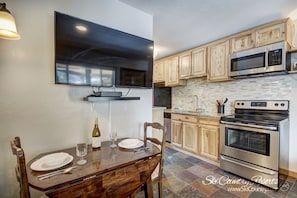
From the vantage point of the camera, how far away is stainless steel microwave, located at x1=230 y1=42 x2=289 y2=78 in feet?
7.50

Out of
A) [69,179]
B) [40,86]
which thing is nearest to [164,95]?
[40,86]

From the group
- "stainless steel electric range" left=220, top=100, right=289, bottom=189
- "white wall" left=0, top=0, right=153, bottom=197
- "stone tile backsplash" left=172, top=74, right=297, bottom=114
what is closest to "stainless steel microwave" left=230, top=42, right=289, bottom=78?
"stone tile backsplash" left=172, top=74, right=297, bottom=114

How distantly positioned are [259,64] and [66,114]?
288 centimetres

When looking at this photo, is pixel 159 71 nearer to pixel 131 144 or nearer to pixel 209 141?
pixel 209 141

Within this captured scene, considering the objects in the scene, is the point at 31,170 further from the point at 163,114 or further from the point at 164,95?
the point at 164,95

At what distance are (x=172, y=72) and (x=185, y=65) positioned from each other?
46 centimetres

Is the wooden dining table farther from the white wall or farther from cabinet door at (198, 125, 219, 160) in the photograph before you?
cabinet door at (198, 125, 219, 160)

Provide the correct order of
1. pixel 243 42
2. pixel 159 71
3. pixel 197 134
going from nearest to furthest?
pixel 243 42 < pixel 197 134 < pixel 159 71

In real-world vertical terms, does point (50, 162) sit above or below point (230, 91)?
below

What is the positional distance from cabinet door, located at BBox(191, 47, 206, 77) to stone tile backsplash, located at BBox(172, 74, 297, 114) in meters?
0.40

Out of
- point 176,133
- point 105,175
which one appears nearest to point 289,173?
point 176,133

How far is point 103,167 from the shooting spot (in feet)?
3.92

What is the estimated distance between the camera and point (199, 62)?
3.46m

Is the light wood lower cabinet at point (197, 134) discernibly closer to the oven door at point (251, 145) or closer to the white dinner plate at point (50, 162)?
the oven door at point (251, 145)
